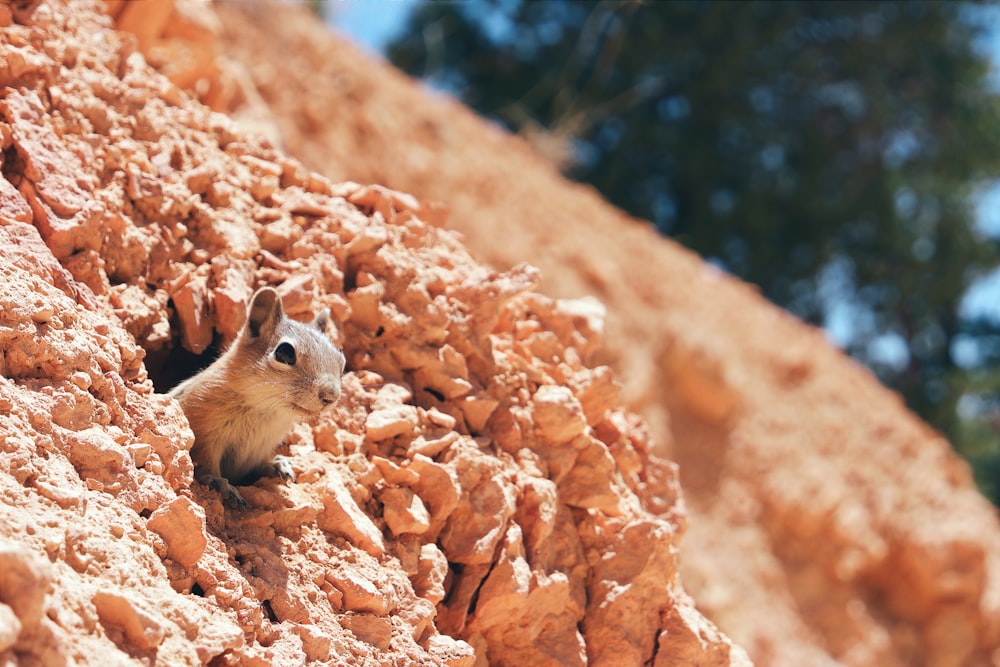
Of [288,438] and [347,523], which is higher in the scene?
[288,438]

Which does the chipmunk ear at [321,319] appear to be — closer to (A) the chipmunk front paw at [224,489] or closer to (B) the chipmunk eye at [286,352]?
(B) the chipmunk eye at [286,352]

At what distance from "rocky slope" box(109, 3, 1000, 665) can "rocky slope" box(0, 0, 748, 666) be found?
3.96 metres

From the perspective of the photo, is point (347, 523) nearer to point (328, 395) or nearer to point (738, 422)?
point (328, 395)

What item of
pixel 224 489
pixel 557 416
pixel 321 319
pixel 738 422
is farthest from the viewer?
pixel 738 422

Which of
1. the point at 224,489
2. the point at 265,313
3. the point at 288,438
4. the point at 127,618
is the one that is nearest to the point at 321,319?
the point at 265,313

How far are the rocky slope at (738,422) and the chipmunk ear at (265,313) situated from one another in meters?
4.99

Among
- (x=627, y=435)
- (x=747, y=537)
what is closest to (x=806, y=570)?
(x=747, y=537)

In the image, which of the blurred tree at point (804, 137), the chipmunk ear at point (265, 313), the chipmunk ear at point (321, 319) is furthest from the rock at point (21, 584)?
the blurred tree at point (804, 137)

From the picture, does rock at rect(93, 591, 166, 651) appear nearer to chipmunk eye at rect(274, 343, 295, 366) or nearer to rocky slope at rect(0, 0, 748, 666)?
rocky slope at rect(0, 0, 748, 666)

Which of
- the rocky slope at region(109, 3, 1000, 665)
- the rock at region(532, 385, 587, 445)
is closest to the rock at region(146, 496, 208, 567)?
the rock at region(532, 385, 587, 445)

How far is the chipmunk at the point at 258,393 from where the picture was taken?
4.15 meters

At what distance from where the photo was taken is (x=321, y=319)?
4.57 m

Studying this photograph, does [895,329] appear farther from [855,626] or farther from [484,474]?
[484,474]

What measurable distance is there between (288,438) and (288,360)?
58 centimetres
